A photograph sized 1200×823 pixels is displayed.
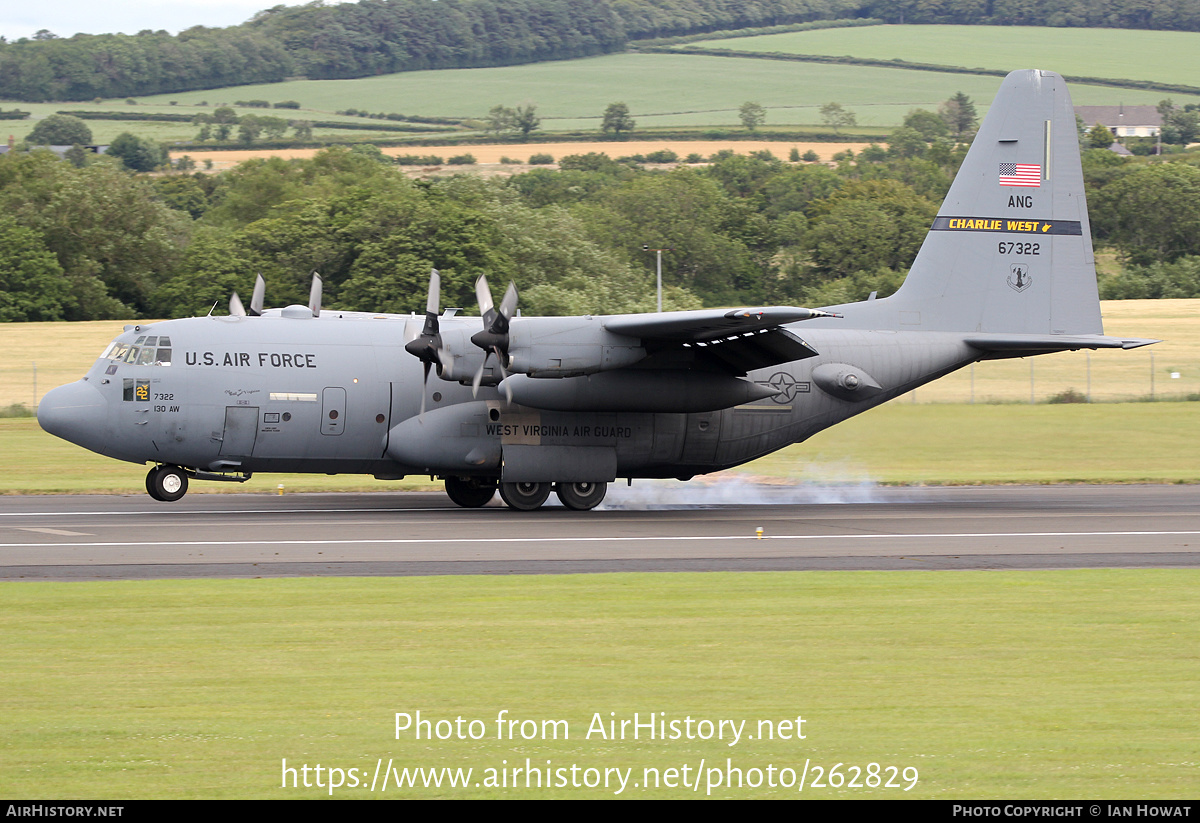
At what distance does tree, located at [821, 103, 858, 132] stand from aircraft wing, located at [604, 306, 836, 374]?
13050 centimetres

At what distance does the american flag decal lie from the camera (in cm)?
2795

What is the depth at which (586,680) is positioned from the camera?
34.3 feet

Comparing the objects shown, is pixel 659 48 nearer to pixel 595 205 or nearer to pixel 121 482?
pixel 595 205

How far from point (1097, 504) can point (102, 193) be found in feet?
225

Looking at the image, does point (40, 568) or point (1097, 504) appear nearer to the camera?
point (40, 568)

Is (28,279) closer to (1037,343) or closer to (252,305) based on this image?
(252,305)

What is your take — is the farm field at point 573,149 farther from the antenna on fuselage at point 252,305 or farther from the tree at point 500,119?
the antenna on fuselage at point 252,305

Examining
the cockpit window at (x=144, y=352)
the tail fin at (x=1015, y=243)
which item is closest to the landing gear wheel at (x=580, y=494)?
the tail fin at (x=1015, y=243)

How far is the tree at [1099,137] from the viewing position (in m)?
139

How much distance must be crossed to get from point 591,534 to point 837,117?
13701cm

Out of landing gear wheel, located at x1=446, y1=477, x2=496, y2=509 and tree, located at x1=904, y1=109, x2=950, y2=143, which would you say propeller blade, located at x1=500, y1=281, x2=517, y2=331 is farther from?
tree, located at x1=904, y1=109, x2=950, y2=143

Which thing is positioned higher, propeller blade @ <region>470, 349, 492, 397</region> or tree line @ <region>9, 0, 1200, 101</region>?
tree line @ <region>9, 0, 1200, 101</region>

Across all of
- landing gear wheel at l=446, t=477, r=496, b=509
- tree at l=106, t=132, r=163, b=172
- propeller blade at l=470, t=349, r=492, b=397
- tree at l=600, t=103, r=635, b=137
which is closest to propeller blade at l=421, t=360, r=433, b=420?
propeller blade at l=470, t=349, r=492, b=397

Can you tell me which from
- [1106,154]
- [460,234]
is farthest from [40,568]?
[1106,154]
